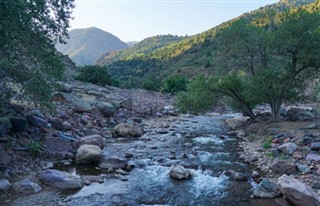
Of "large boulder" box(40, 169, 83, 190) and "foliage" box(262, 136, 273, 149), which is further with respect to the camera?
"foliage" box(262, 136, 273, 149)

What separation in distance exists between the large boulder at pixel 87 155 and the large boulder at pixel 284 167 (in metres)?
7.07

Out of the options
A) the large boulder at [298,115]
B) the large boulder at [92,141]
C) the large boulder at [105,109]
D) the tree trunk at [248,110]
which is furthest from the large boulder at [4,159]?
the large boulder at [298,115]

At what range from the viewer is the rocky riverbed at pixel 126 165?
9055 mm

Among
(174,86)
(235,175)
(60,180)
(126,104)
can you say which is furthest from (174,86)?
(60,180)

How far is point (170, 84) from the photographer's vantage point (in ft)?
165

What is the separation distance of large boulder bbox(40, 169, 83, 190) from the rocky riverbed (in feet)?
0.10

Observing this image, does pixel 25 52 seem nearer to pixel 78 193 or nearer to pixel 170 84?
pixel 78 193

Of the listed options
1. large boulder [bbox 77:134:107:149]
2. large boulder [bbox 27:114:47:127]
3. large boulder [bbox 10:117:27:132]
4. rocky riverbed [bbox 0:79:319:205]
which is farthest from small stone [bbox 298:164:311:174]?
large boulder [bbox 27:114:47:127]

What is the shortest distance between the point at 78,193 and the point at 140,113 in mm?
17359

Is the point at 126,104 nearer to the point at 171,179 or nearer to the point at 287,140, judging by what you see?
the point at 287,140

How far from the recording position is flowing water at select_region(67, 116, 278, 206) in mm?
8953

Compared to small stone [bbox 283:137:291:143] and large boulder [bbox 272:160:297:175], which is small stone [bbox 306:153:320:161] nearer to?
large boulder [bbox 272:160:297:175]

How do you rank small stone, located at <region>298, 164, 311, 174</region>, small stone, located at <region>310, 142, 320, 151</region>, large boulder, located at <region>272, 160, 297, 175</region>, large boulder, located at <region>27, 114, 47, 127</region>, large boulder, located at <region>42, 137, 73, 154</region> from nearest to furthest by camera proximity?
small stone, located at <region>298, 164, 311, 174</region>, large boulder, located at <region>272, 160, 297, 175</region>, small stone, located at <region>310, 142, 320, 151</region>, large boulder, located at <region>42, 137, 73, 154</region>, large boulder, located at <region>27, 114, 47, 127</region>

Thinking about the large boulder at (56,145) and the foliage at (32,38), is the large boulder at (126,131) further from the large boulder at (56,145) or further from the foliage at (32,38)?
the foliage at (32,38)
